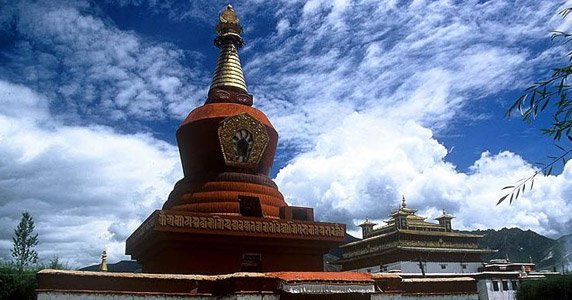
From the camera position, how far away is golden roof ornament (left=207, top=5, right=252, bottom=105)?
76.1 ft

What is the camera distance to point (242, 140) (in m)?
21.7

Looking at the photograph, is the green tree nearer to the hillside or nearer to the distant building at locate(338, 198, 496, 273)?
the distant building at locate(338, 198, 496, 273)

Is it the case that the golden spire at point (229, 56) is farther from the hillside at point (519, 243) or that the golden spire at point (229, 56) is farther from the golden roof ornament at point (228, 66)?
the hillside at point (519, 243)

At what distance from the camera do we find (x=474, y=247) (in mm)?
42781

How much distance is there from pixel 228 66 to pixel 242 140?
14.7 ft

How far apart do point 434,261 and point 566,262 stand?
5646 cm

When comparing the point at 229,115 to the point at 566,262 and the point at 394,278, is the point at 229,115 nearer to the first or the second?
the point at 394,278

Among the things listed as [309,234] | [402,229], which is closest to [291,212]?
[309,234]

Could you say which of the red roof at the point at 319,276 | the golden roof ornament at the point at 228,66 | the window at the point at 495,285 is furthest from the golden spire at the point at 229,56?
the window at the point at 495,285

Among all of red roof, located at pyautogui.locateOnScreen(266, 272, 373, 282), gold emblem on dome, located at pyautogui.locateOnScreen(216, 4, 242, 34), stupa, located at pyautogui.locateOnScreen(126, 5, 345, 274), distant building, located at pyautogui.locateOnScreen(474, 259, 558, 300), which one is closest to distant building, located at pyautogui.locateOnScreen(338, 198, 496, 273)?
distant building, located at pyautogui.locateOnScreen(474, 259, 558, 300)

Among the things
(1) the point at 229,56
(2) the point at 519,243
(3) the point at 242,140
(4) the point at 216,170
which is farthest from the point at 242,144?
(2) the point at 519,243

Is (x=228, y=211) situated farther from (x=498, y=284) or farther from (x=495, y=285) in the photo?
(x=498, y=284)

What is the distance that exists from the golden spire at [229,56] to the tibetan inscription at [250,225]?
297 inches

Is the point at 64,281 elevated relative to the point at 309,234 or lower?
lower
